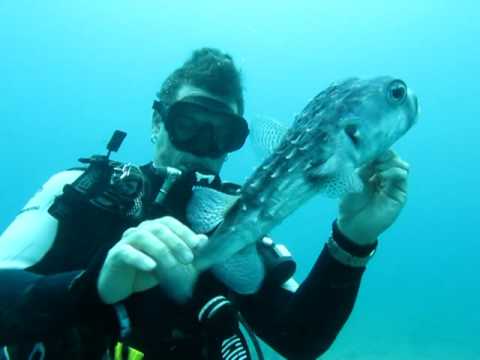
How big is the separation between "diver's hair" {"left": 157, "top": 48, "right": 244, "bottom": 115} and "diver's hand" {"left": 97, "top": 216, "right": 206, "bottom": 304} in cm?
234

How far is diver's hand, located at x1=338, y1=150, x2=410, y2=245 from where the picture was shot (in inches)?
89.7

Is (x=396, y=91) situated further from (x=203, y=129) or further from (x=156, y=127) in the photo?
(x=156, y=127)

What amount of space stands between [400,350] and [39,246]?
2062cm

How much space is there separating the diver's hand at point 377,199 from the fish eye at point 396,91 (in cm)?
51

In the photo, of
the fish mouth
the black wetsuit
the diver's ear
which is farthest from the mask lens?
the fish mouth

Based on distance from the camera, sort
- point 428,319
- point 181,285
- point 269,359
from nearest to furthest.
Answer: point 181,285, point 269,359, point 428,319

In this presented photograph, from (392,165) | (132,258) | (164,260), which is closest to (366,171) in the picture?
(392,165)

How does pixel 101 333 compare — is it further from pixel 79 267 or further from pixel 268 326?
pixel 268 326

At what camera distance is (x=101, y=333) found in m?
1.96

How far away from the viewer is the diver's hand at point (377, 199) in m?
2.28

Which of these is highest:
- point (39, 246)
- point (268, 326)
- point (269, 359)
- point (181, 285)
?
point (181, 285)

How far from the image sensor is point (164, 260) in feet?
5.44

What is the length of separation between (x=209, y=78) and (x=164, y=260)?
8.55 ft

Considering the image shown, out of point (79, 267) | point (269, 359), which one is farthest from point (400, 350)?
point (79, 267)
